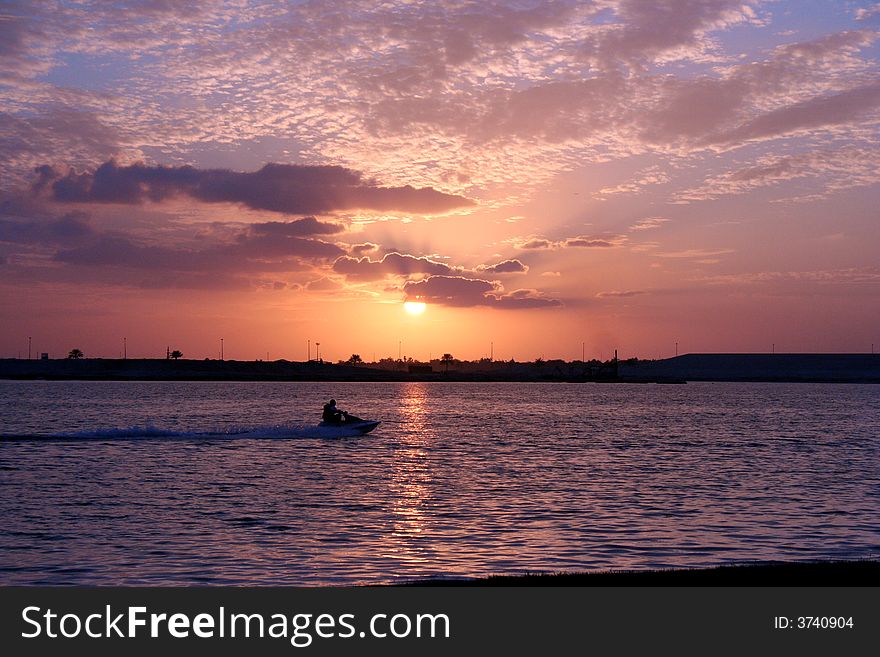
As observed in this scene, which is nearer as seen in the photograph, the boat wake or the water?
the water

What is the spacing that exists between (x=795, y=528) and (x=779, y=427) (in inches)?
2777

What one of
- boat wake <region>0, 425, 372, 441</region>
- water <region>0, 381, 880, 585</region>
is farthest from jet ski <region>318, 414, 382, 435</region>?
water <region>0, 381, 880, 585</region>

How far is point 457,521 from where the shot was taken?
100 ft

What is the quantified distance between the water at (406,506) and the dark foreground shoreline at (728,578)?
191 inches

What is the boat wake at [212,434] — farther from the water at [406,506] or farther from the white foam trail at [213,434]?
the water at [406,506]

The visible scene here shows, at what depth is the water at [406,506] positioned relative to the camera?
23.5 meters

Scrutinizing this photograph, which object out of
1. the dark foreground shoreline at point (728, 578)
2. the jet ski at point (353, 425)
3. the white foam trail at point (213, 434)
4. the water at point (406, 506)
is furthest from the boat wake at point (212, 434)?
the dark foreground shoreline at point (728, 578)

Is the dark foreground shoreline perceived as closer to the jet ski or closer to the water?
the water

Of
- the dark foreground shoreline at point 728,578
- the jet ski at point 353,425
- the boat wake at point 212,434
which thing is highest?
the dark foreground shoreline at point 728,578

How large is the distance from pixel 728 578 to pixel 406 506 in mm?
18820

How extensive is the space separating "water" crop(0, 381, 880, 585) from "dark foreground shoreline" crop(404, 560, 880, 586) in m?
4.85

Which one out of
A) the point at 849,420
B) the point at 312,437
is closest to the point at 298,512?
the point at 312,437

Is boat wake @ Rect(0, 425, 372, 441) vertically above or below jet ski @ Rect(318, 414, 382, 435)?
below

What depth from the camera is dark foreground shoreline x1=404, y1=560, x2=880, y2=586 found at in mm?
16594
